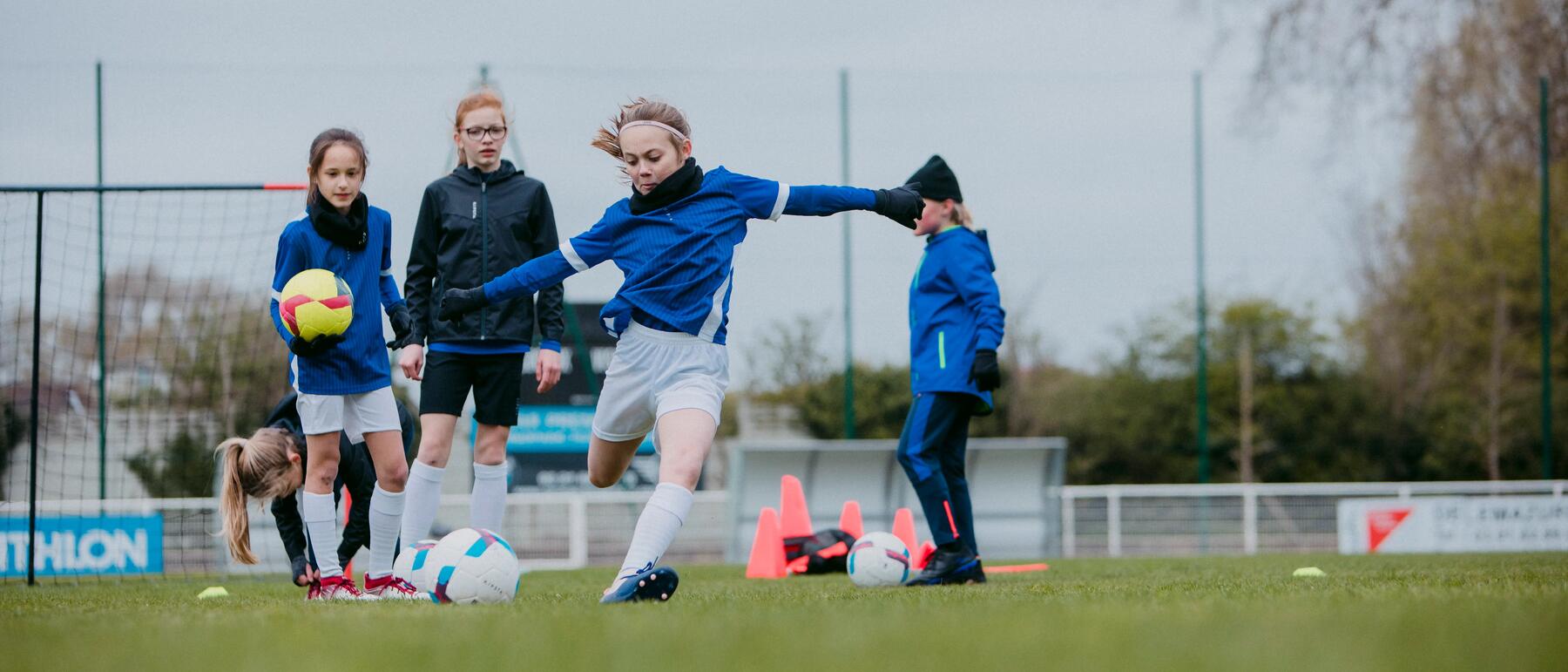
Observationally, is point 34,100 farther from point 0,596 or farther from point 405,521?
point 405,521

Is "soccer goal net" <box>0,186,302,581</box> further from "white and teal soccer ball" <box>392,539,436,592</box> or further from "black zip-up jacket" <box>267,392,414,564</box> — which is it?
"white and teal soccer ball" <box>392,539,436,592</box>

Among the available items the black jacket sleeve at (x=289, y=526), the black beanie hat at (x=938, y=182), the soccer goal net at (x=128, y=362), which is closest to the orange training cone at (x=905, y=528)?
the black beanie hat at (x=938, y=182)

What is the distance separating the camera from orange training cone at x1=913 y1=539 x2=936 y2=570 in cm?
629

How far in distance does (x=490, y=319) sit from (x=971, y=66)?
563 inches

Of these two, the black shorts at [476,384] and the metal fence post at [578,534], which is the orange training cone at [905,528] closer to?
the black shorts at [476,384]

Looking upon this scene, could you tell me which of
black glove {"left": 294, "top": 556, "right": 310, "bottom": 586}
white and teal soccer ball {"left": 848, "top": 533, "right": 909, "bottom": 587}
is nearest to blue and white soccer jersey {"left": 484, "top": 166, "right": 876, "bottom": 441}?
white and teal soccer ball {"left": 848, "top": 533, "right": 909, "bottom": 587}

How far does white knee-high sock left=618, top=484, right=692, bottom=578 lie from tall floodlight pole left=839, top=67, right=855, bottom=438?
457 inches

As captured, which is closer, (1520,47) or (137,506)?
(137,506)

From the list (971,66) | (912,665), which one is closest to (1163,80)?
(971,66)

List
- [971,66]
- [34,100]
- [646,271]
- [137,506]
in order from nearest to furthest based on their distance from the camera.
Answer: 1. [646,271]
2. [137,506]
3. [34,100]
4. [971,66]

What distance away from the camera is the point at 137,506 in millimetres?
12070

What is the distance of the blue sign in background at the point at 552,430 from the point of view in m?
16.0

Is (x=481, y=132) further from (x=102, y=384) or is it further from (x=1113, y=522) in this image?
(x=1113, y=522)

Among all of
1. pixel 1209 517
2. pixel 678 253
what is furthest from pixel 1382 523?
pixel 678 253
